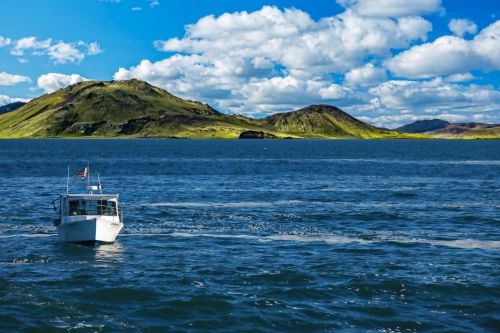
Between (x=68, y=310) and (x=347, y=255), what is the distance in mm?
21264

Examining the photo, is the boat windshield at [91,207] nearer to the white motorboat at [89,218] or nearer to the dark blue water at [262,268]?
the white motorboat at [89,218]

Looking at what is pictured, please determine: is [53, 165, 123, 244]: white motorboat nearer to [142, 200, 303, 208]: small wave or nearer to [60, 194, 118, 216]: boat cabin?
[60, 194, 118, 216]: boat cabin

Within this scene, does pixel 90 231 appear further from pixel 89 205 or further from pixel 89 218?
pixel 89 205

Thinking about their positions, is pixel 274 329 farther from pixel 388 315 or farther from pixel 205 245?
pixel 205 245

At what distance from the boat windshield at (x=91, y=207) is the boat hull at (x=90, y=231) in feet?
6.00

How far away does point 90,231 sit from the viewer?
4559 centimetres

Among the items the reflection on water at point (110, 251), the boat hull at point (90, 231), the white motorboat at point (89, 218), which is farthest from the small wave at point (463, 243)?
the white motorboat at point (89, 218)

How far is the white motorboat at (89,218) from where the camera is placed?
45.7 m

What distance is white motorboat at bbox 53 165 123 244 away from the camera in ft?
150

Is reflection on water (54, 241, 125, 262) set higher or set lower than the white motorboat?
lower

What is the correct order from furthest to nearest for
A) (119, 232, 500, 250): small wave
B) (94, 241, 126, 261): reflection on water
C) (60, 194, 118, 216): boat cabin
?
(60, 194, 118, 216): boat cabin
(119, 232, 500, 250): small wave
(94, 241, 126, 261): reflection on water

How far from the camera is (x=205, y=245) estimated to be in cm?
4628

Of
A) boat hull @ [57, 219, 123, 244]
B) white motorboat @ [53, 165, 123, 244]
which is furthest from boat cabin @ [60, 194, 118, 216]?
boat hull @ [57, 219, 123, 244]

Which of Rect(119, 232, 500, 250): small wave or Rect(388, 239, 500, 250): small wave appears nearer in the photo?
Rect(388, 239, 500, 250): small wave
